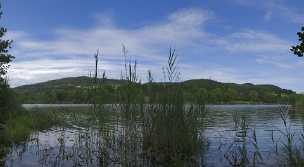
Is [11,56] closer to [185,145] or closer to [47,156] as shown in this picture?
[47,156]

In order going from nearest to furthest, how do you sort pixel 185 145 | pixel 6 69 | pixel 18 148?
pixel 185 145
pixel 18 148
pixel 6 69

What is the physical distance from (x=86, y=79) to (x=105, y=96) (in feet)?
3.29

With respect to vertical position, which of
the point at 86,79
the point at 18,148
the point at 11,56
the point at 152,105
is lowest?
the point at 18,148

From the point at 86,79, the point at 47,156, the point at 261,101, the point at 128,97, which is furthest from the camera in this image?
the point at 261,101

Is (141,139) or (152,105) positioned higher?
(152,105)

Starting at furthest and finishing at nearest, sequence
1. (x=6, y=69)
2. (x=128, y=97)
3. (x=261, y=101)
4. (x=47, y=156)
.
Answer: (x=261, y=101) → (x=6, y=69) → (x=47, y=156) → (x=128, y=97)

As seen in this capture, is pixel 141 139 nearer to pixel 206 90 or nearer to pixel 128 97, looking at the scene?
pixel 128 97

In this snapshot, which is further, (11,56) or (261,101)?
(261,101)

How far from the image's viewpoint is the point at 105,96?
13.3 meters

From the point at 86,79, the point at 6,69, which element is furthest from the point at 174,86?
the point at 6,69

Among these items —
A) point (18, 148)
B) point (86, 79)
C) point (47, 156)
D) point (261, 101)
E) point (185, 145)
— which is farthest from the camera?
point (261, 101)

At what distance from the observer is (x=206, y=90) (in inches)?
581

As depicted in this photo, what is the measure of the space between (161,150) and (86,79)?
11.0 feet

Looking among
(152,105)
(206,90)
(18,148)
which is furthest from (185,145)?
(18,148)
